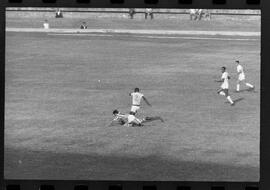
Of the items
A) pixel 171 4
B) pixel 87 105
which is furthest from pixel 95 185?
pixel 87 105

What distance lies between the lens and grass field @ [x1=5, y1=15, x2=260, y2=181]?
53.8 feet

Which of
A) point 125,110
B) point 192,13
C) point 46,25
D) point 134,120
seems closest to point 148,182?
point 134,120

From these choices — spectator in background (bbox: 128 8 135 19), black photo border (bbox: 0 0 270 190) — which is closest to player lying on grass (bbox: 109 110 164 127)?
black photo border (bbox: 0 0 270 190)

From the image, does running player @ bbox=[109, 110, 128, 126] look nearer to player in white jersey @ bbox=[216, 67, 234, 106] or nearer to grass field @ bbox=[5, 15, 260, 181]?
grass field @ bbox=[5, 15, 260, 181]

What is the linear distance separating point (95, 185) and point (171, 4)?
330cm

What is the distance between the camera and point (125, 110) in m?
21.5

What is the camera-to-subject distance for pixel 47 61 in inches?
1192

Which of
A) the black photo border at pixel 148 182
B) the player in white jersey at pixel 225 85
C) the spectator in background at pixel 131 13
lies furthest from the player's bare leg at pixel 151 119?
the spectator in background at pixel 131 13

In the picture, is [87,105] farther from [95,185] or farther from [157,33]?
[157,33]

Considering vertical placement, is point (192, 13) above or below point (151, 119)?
above

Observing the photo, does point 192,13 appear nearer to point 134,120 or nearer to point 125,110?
point 125,110

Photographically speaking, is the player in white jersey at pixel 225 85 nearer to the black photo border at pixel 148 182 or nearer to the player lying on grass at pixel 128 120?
the player lying on grass at pixel 128 120

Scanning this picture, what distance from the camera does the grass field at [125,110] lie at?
1639cm
